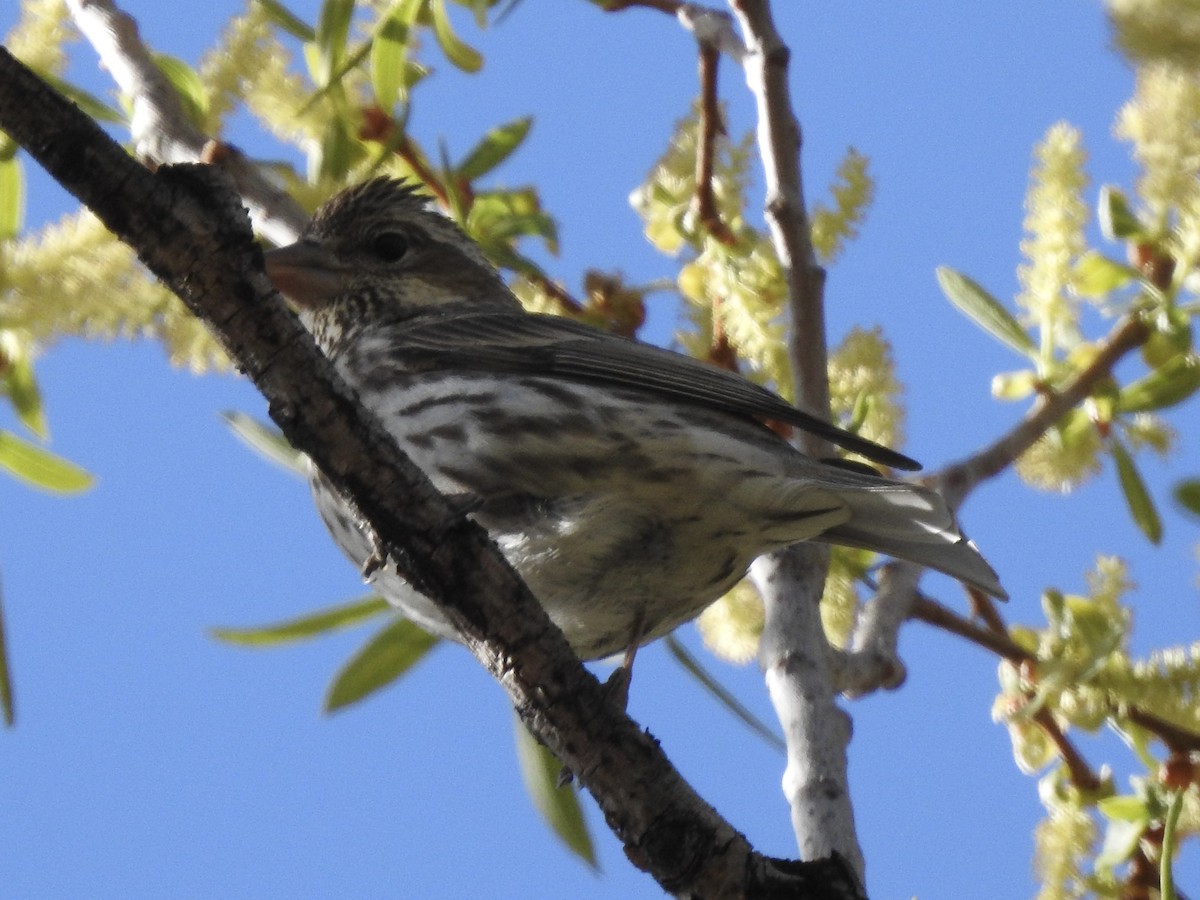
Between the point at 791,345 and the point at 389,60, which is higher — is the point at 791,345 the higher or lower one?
the lower one

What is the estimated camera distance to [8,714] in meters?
3.43

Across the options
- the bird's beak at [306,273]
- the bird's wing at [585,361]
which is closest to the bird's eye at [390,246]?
the bird's beak at [306,273]

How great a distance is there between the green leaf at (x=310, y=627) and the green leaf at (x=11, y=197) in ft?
3.61

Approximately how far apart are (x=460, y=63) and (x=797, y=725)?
2.01 m

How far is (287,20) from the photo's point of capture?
157 inches

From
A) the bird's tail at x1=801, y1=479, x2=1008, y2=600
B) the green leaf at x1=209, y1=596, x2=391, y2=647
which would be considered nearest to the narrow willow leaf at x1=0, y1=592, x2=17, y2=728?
the green leaf at x1=209, y1=596, x2=391, y2=647

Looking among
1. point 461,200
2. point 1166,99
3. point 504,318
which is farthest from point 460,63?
point 1166,99

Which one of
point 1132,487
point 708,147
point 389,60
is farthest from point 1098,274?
point 389,60

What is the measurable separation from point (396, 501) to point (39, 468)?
6.06ft

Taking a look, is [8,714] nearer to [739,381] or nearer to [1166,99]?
[739,381]

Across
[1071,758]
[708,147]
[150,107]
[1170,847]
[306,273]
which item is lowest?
[1170,847]

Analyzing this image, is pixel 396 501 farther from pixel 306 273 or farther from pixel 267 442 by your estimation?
pixel 306 273

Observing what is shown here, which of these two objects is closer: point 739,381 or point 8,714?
point 8,714

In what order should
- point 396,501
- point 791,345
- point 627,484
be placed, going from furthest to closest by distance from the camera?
1. point 791,345
2. point 627,484
3. point 396,501
